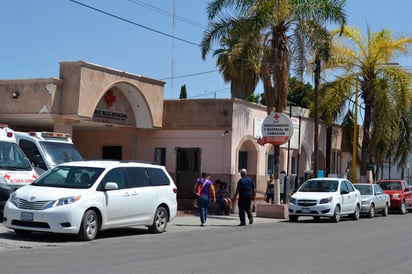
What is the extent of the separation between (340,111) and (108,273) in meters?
26.4

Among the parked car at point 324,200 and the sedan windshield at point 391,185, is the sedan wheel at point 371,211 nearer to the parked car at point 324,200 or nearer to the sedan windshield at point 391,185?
the parked car at point 324,200

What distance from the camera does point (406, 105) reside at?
3162cm

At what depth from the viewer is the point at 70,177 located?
47.0 feet

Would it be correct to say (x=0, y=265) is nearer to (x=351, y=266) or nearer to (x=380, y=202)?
(x=351, y=266)

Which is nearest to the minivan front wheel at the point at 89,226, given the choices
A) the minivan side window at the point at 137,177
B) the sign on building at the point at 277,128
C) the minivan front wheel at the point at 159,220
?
the minivan side window at the point at 137,177

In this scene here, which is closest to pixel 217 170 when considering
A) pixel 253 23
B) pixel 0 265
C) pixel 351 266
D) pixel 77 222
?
pixel 253 23

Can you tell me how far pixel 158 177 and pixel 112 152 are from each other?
Result: 12768mm

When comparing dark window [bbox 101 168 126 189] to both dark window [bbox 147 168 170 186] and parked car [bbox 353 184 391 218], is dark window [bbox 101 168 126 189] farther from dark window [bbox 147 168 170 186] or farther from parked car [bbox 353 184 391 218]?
parked car [bbox 353 184 391 218]

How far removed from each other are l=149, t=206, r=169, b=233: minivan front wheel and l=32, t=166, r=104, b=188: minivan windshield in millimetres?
2351

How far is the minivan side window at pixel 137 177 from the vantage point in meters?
15.1

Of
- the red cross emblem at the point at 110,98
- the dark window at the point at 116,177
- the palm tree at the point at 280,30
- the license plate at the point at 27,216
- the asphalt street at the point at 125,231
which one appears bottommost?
the asphalt street at the point at 125,231

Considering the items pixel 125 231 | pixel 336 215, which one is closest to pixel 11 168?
pixel 125 231

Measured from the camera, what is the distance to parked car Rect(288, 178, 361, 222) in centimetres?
2231

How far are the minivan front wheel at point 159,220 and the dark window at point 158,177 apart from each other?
2.15 feet
